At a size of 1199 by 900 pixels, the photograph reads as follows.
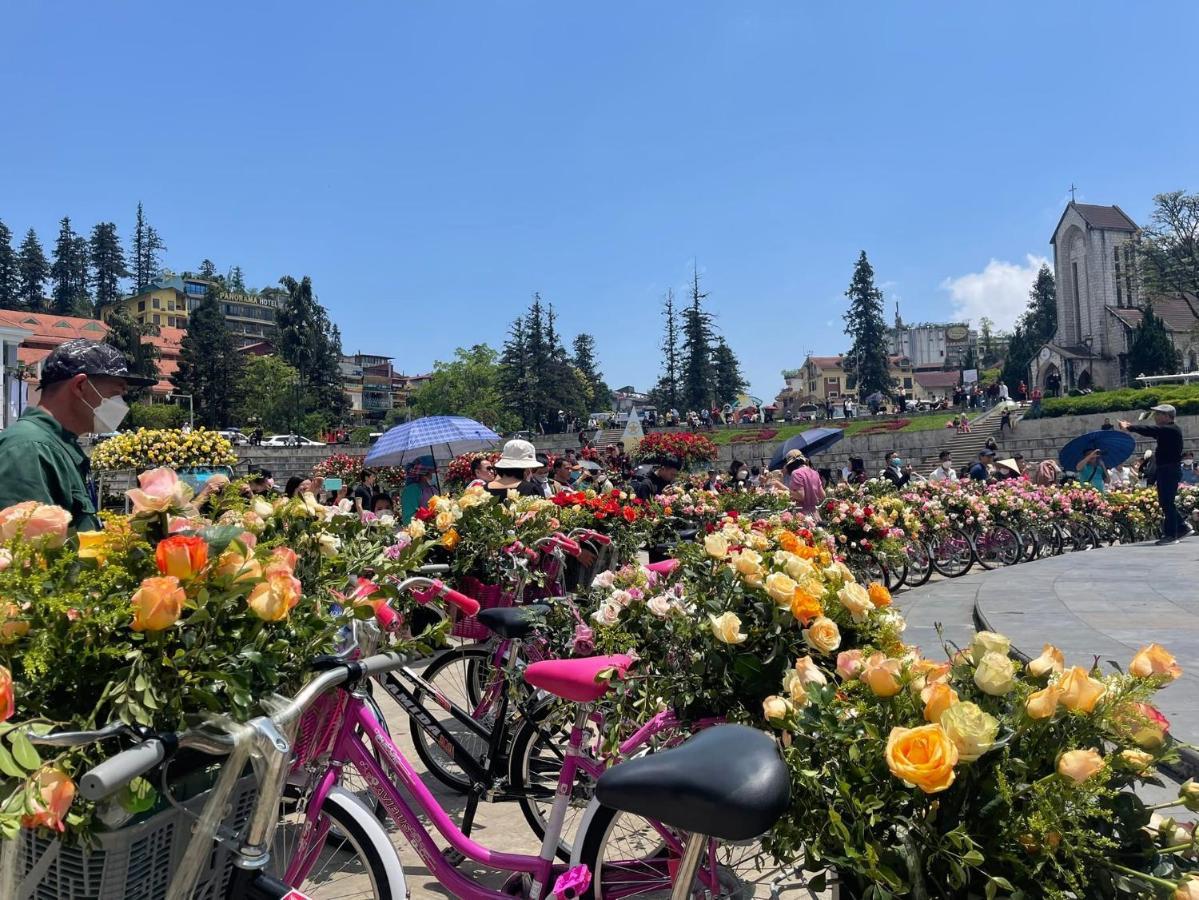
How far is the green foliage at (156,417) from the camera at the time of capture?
58.1 m

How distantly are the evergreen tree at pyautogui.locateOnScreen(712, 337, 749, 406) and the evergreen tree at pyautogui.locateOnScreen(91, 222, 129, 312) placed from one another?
261ft

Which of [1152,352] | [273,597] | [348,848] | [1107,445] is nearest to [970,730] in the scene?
[273,597]

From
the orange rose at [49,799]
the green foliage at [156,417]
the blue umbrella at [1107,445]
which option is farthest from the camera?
the green foliage at [156,417]

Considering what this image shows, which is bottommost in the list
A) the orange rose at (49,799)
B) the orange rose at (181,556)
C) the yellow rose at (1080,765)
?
the yellow rose at (1080,765)

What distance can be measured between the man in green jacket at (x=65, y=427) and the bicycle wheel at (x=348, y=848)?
1469 millimetres

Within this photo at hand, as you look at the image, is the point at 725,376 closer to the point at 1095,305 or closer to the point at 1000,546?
the point at 1095,305

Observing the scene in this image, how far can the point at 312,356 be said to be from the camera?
73312 mm

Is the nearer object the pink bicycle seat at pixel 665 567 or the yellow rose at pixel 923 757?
the yellow rose at pixel 923 757

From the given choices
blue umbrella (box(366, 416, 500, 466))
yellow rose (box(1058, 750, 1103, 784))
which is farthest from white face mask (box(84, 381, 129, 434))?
blue umbrella (box(366, 416, 500, 466))

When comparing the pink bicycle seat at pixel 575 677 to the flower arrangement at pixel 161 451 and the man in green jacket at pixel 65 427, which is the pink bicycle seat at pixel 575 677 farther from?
the flower arrangement at pixel 161 451

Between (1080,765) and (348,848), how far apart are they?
179cm

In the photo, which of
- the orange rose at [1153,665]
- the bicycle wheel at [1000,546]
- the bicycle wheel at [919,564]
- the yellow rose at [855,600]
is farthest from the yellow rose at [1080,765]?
the bicycle wheel at [1000,546]

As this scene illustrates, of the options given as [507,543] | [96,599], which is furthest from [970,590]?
[96,599]

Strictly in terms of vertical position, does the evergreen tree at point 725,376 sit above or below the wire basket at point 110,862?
above
